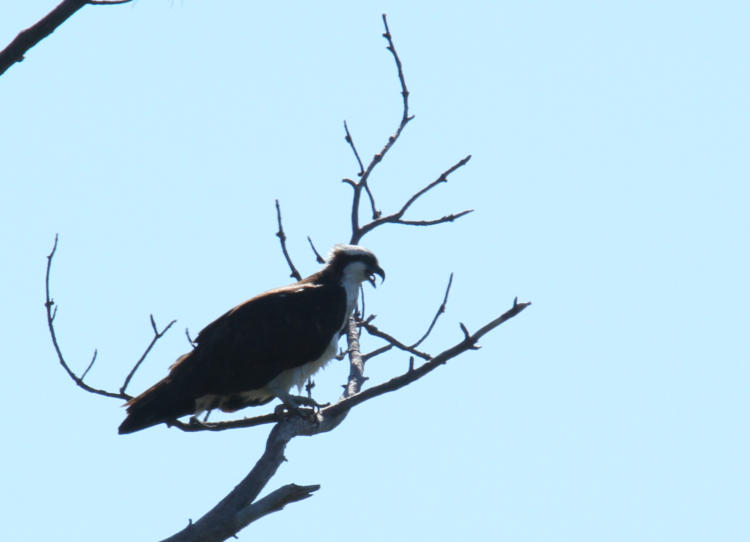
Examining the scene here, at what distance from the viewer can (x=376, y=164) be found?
7.15m

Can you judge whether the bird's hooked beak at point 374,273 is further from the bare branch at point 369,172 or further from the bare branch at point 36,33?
the bare branch at point 36,33

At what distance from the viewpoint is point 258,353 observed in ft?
23.3

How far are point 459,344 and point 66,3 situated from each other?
2752 millimetres

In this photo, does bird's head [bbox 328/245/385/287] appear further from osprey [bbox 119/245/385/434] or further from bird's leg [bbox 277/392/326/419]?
bird's leg [bbox 277/392/326/419]

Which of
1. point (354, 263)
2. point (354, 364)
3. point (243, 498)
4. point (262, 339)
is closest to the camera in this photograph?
point (243, 498)

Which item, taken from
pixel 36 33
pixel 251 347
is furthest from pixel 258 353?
pixel 36 33

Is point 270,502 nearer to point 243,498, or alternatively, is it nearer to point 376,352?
point 243,498

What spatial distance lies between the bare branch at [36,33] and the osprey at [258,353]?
3819mm

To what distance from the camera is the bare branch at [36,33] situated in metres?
3.01

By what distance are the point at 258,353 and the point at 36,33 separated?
14.0 feet

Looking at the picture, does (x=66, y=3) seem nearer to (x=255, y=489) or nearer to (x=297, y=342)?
(x=255, y=489)

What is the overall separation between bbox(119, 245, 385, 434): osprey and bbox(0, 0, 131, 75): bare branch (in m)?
3.82

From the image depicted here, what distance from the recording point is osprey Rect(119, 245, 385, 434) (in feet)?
22.1

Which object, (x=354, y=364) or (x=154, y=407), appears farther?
(x=354, y=364)
